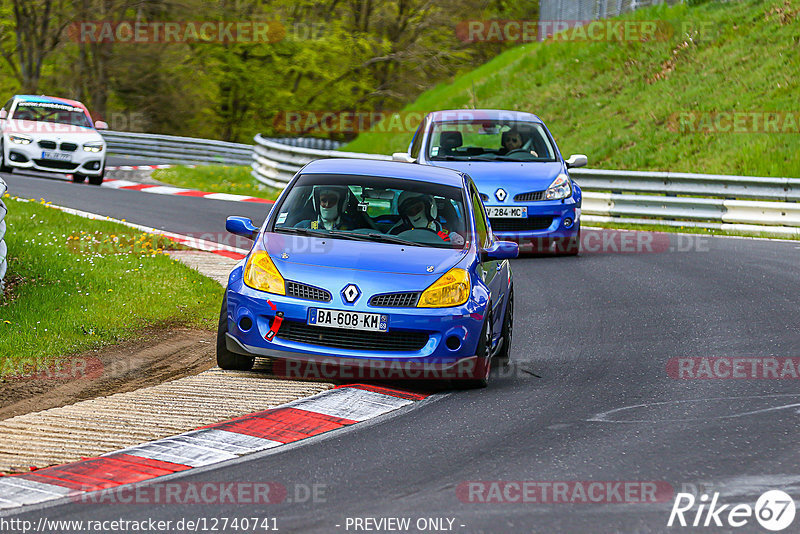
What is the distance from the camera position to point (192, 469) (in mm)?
5785

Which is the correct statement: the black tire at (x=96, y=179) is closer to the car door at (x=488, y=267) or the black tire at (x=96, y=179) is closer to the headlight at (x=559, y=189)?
the headlight at (x=559, y=189)

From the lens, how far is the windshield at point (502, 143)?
52.0 ft

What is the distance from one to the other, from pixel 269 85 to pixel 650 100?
29.0 meters

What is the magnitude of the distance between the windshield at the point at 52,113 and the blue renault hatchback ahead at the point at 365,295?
17.5 metres

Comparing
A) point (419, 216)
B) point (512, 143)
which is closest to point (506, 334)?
point (419, 216)

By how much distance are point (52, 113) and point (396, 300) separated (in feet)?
63.0

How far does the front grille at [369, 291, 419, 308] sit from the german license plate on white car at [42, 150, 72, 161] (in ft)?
59.8

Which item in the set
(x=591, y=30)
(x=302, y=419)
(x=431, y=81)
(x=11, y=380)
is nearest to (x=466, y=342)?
(x=302, y=419)

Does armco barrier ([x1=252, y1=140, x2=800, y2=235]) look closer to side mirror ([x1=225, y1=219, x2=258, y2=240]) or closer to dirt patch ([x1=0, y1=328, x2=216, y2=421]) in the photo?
dirt patch ([x1=0, y1=328, x2=216, y2=421])

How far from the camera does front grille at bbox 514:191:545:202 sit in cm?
1488

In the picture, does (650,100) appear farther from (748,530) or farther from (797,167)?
(748,530)

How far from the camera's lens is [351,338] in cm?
769

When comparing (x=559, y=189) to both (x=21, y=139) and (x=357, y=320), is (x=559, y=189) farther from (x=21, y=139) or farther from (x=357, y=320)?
(x=21, y=139)

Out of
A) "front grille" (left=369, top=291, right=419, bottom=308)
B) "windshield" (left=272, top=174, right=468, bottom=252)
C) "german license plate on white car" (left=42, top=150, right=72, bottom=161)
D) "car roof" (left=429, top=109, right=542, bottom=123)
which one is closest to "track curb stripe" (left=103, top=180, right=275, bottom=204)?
"german license plate on white car" (left=42, top=150, right=72, bottom=161)
